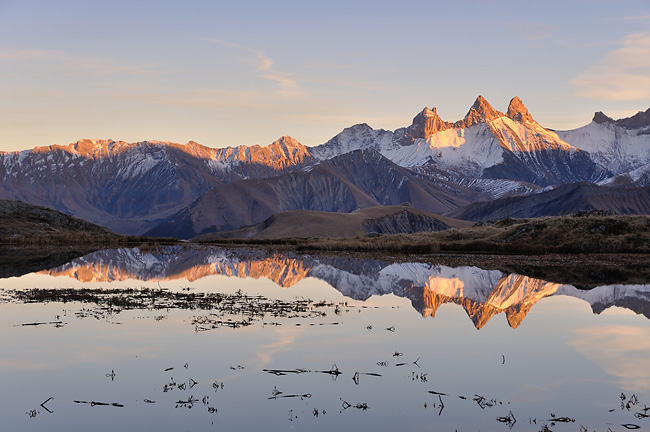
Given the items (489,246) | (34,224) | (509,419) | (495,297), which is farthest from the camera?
(34,224)

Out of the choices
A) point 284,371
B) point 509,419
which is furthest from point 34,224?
point 509,419

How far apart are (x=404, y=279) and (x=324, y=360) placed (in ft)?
105

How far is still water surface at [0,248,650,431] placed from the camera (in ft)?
59.9

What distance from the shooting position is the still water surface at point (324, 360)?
18266 mm

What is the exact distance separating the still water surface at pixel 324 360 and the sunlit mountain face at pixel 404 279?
44cm

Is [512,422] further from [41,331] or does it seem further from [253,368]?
[41,331]

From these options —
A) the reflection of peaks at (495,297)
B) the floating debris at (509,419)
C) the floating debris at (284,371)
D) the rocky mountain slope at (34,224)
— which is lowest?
the floating debris at (509,419)

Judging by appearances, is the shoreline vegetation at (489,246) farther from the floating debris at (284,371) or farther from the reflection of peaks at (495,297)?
the floating debris at (284,371)

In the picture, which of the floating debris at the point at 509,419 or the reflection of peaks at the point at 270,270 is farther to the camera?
the reflection of peaks at the point at 270,270

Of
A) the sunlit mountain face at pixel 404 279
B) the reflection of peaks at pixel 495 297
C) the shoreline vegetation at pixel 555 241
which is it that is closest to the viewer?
the reflection of peaks at pixel 495 297

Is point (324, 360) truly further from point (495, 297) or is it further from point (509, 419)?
point (495, 297)

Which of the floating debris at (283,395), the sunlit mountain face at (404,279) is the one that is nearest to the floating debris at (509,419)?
the floating debris at (283,395)

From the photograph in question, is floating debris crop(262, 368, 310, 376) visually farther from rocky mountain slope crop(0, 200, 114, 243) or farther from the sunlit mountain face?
rocky mountain slope crop(0, 200, 114, 243)

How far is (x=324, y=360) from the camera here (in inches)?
960
